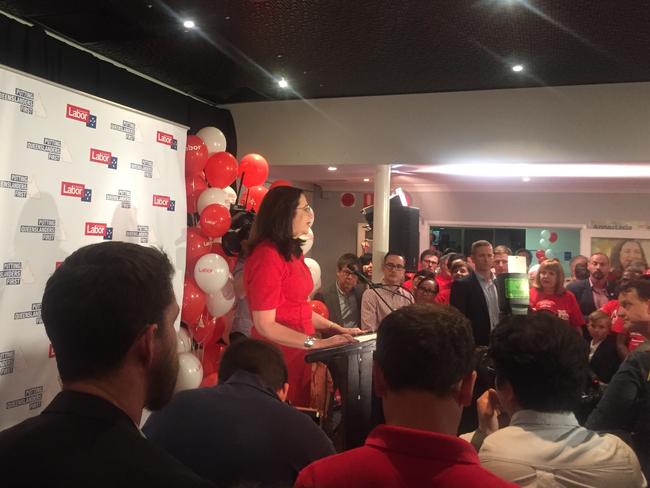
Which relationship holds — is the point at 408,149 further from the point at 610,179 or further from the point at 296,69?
the point at 610,179

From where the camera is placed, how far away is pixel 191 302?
11.4 ft

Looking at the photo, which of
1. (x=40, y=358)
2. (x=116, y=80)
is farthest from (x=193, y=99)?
(x=40, y=358)

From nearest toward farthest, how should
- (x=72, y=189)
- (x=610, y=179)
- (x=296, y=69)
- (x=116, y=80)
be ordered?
(x=72, y=189)
(x=116, y=80)
(x=296, y=69)
(x=610, y=179)

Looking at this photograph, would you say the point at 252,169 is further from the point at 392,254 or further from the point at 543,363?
the point at 543,363

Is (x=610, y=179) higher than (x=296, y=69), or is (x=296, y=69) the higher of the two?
(x=296, y=69)

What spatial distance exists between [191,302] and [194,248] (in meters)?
0.38

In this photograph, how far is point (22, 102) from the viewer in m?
2.55

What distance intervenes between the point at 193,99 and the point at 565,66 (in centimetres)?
294

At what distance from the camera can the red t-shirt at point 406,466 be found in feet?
2.59

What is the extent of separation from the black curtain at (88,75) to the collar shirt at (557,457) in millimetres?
2984

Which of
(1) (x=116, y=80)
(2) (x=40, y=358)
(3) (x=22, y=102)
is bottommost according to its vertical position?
(2) (x=40, y=358)

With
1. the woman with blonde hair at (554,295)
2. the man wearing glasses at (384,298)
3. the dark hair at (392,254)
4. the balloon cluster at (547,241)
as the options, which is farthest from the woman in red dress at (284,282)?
the balloon cluster at (547,241)

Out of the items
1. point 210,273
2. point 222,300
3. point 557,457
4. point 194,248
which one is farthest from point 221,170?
point 557,457

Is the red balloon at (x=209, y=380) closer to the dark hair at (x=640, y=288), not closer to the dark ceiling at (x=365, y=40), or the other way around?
the dark ceiling at (x=365, y=40)
